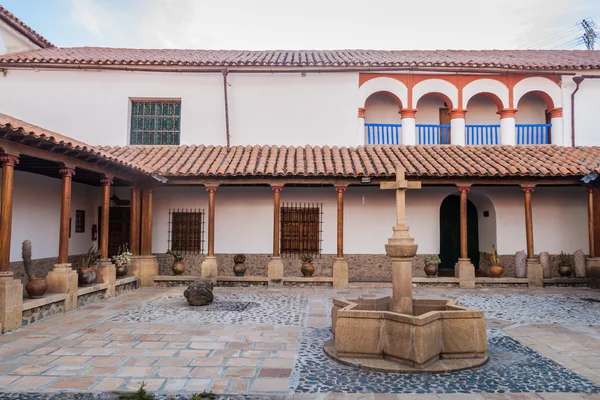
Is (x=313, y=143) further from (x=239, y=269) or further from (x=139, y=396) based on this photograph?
(x=139, y=396)

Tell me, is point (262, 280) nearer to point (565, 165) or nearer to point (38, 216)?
point (38, 216)

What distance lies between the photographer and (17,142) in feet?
22.6

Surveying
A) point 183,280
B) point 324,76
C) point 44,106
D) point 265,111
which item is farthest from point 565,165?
point 44,106

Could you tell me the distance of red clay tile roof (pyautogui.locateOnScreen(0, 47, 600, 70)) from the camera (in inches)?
515

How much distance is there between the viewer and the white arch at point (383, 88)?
44.2 ft

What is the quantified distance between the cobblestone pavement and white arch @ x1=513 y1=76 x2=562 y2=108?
7.76m

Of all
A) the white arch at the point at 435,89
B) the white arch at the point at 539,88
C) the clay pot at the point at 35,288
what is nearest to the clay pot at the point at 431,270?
the white arch at the point at 435,89

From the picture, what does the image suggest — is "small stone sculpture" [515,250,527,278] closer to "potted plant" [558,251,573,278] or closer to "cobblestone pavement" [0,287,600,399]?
"potted plant" [558,251,573,278]

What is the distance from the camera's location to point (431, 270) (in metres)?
11.7

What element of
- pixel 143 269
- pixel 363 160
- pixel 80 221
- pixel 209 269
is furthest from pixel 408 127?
pixel 80 221

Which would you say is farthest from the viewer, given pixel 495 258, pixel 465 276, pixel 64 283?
pixel 495 258

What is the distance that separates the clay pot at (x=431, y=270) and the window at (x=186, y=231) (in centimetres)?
703

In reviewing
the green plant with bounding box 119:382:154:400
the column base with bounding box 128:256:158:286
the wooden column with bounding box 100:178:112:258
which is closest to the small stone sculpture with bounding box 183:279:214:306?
the wooden column with bounding box 100:178:112:258

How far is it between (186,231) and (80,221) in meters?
3.23
